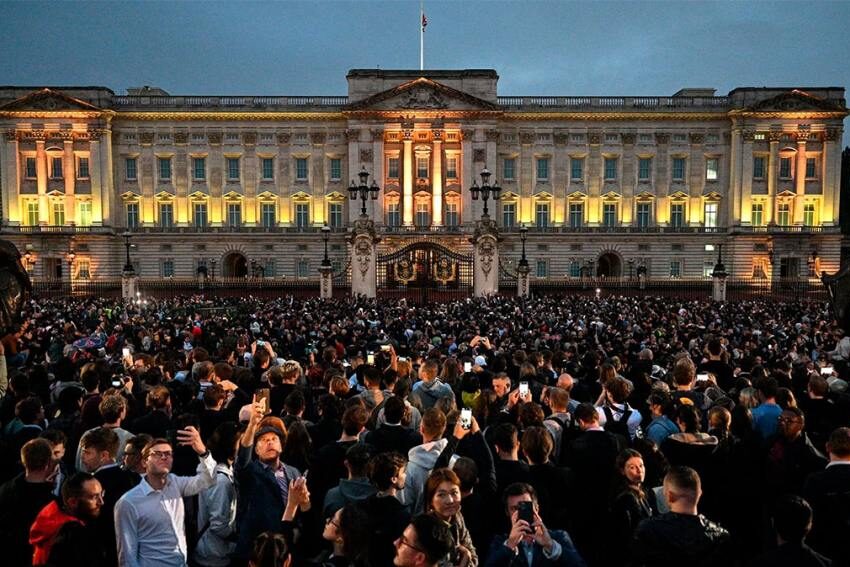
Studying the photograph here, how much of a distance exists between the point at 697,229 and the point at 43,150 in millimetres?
60833

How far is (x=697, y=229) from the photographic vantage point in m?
57.8

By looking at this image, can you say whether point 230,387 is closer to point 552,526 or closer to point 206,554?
point 206,554

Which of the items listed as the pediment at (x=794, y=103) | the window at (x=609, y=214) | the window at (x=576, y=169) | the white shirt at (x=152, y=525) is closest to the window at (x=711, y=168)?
the pediment at (x=794, y=103)

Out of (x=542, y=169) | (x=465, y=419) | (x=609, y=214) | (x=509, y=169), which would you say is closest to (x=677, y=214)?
(x=609, y=214)

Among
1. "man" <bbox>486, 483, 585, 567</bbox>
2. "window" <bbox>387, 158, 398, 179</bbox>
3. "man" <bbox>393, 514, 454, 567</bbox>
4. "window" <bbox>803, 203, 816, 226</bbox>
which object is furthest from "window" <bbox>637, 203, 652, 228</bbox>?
"man" <bbox>393, 514, 454, 567</bbox>

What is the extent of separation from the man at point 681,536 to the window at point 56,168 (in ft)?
211

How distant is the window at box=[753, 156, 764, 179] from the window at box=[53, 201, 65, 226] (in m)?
64.6

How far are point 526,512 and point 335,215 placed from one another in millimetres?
56491

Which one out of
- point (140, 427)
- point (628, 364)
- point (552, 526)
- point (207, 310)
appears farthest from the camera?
point (207, 310)

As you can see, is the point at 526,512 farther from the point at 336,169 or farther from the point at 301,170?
the point at 301,170

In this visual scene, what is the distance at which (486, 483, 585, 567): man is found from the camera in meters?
4.05

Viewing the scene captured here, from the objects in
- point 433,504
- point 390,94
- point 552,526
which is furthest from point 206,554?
point 390,94

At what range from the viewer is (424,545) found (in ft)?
12.0

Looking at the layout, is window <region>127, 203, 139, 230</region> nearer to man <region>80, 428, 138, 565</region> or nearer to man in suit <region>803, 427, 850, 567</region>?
man <region>80, 428, 138, 565</region>
